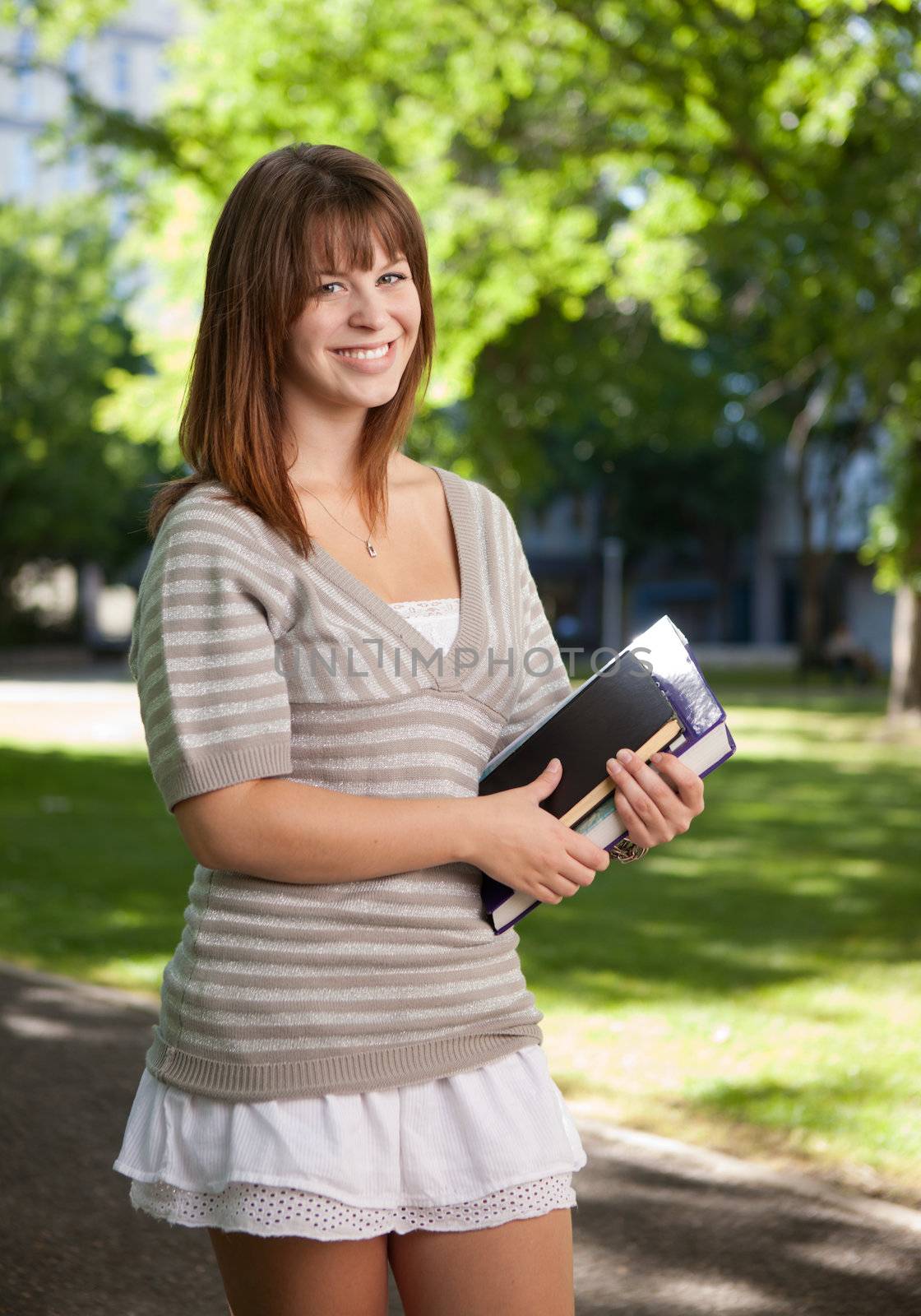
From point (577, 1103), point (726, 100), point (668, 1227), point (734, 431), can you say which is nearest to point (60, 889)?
point (577, 1103)

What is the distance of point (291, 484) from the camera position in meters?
2.02

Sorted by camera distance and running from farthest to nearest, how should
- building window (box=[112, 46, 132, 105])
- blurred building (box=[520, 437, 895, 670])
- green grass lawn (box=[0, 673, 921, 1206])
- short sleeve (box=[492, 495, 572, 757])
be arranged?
building window (box=[112, 46, 132, 105])
blurred building (box=[520, 437, 895, 670])
green grass lawn (box=[0, 673, 921, 1206])
short sleeve (box=[492, 495, 572, 757])

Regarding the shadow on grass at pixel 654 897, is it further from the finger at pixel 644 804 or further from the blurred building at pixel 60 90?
the blurred building at pixel 60 90

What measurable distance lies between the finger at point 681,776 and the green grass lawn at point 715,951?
120 inches

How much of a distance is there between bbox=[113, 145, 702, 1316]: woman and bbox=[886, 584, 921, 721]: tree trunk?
69.2 ft

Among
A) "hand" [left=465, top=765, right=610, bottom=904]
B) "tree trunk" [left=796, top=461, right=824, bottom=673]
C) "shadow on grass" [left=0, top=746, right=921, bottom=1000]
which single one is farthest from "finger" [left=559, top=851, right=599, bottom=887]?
"tree trunk" [left=796, top=461, right=824, bottom=673]

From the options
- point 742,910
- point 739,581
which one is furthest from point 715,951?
point 739,581

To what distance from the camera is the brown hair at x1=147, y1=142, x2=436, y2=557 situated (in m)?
1.98

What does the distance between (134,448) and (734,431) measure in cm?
1697

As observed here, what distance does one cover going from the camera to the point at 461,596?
2127 mm

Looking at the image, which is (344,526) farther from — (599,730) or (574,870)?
(574,870)

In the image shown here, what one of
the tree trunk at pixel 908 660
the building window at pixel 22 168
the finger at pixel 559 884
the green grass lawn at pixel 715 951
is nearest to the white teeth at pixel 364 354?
the finger at pixel 559 884

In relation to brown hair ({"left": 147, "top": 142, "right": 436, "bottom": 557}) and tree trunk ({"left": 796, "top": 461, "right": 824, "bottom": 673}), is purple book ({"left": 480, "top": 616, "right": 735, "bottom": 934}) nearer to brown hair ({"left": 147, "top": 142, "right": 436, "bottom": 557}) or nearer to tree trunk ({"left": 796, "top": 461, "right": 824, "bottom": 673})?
brown hair ({"left": 147, "top": 142, "right": 436, "bottom": 557})

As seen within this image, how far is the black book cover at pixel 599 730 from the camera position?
203 cm
